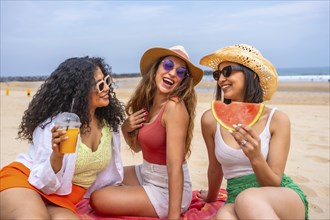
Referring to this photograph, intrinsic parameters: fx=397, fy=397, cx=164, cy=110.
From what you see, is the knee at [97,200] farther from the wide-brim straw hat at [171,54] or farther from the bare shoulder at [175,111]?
the wide-brim straw hat at [171,54]

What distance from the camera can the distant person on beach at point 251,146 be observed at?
2.74 metres

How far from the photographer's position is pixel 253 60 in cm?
318

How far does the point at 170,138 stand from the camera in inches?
129

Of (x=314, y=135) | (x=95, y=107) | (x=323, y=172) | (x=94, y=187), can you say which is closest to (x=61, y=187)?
(x=94, y=187)

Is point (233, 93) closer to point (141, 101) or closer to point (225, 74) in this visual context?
point (225, 74)

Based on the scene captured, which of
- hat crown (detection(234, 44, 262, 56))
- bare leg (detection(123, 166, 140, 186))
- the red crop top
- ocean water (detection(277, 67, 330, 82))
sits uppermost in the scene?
hat crown (detection(234, 44, 262, 56))

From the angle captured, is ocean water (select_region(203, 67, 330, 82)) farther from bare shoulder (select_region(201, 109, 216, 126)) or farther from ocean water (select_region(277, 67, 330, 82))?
bare shoulder (select_region(201, 109, 216, 126))

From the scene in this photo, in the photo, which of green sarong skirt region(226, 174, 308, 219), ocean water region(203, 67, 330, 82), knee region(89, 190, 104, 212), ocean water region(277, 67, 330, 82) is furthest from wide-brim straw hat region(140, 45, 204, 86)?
ocean water region(277, 67, 330, 82)

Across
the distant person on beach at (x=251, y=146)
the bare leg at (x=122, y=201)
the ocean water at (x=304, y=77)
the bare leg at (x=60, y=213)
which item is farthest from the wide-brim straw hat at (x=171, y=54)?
the ocean water at (x=304, y=77)

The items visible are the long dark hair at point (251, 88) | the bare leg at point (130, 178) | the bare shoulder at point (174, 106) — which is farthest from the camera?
the bare leg at point (130, 178)

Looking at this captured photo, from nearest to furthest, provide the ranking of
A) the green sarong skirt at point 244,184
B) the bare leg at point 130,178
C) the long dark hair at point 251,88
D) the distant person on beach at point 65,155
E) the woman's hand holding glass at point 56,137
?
1. the woman's hand holding glass at point 56,137
2. the distant person on beach at point 65,155
3. the green sarong skirt at point 244,184
4. the long dark hair at point 251,88
5. the bare leg at point 130,178

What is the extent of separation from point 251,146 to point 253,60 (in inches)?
32.4

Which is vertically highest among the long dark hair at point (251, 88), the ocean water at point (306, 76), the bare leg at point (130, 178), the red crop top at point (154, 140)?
the long dark hair at point (251, 88)

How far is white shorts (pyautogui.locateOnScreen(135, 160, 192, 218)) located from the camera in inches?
135
